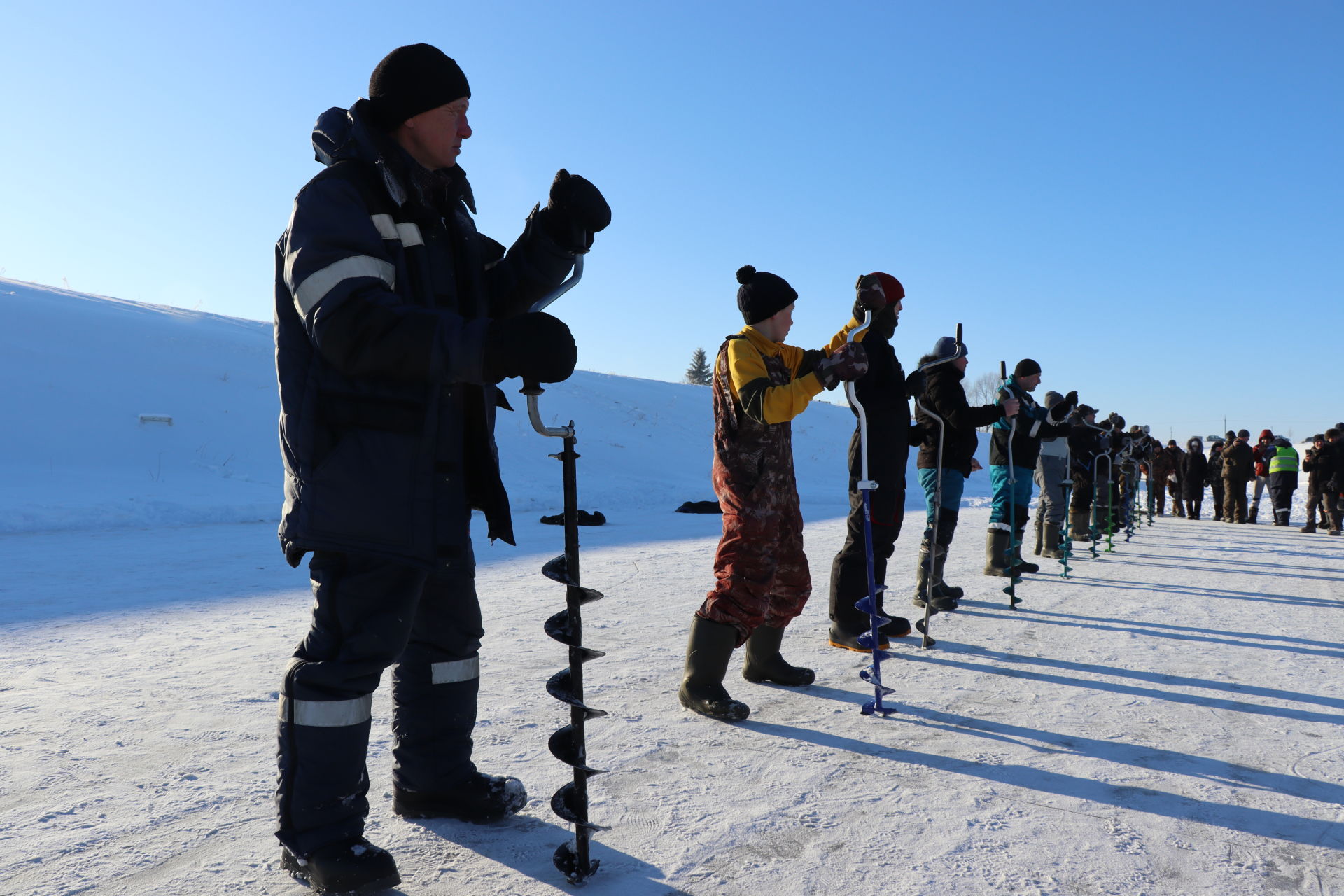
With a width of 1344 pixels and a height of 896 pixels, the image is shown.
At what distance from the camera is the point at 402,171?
91.4 inches

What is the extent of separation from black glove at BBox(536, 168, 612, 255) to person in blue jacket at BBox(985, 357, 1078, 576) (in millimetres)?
5347

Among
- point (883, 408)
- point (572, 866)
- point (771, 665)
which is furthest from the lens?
point (883, 408)

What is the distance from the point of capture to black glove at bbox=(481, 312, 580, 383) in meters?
2.01

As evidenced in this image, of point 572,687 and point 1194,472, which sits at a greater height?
point 1194,472

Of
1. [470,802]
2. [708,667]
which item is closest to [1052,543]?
[708,667]

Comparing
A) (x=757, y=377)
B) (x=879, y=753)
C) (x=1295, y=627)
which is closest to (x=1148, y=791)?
(x=879, y=753)

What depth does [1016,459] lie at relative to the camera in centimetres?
756

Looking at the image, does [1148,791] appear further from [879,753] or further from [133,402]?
[133,402]

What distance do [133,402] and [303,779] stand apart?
761 inches

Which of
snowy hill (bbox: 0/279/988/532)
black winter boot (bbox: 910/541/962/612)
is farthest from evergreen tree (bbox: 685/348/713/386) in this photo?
black winter boot (bbox: 910/541/962/612)

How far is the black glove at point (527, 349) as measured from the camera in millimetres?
2008

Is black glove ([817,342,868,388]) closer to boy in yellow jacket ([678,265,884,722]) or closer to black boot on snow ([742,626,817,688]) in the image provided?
boy in yellow jacket ([678,265,884,722])

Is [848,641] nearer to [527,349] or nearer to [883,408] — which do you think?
[883,408]

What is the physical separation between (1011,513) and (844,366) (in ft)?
15.4
